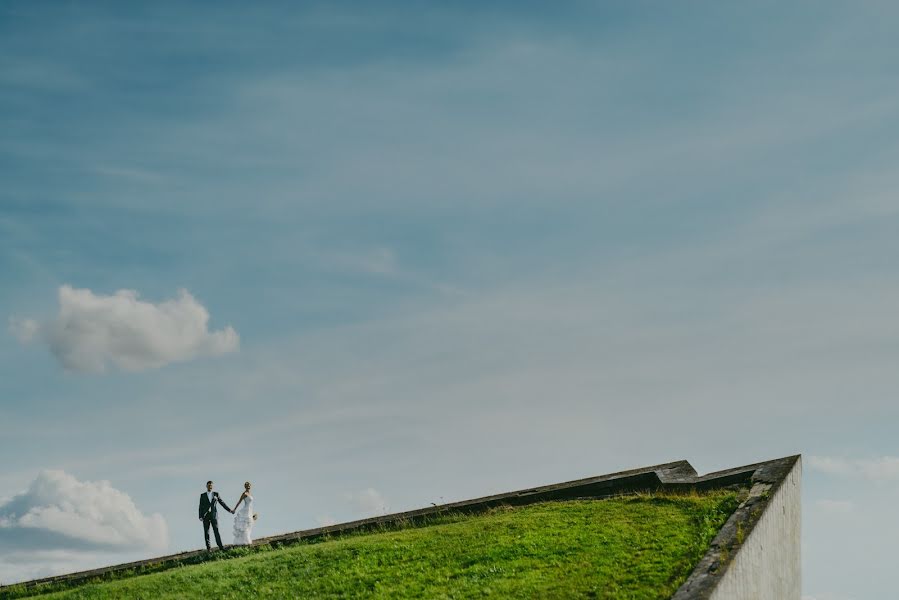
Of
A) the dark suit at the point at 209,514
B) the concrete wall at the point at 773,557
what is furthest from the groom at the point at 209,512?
the concrete wall at the point at 773,557

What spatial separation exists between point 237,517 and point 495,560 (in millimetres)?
→ 8876

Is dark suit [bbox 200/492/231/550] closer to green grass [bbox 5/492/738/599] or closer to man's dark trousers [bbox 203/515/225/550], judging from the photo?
man's dark trousers [bbox 203/515/225/550]

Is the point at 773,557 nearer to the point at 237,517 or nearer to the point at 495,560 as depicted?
the point at 495,560

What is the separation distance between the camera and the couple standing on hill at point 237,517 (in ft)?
68.5

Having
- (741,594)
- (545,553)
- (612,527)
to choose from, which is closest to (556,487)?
(612,527)

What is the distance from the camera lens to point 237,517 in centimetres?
2094

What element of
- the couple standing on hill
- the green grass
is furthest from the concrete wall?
the couple standing on hill

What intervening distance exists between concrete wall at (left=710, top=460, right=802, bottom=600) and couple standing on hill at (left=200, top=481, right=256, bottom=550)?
1291 centimetres

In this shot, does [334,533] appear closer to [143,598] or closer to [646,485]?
[143,598]

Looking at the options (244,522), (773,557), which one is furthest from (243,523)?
(773,557)

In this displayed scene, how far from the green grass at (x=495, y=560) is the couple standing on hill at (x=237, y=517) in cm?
86

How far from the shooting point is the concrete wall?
13164mm

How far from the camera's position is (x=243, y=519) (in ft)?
68.6

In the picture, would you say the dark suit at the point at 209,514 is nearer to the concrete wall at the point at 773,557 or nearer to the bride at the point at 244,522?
the bride at the point at 244,522
